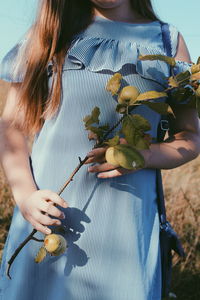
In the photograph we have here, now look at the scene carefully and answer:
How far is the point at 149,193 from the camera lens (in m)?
1.63

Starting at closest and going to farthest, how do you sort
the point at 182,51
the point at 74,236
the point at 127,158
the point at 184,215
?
the point at 127,158, the point at 74,236, the point at 182,51, the point at 184,215

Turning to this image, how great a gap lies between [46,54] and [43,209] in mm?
546

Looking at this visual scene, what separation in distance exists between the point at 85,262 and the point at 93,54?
635 mm

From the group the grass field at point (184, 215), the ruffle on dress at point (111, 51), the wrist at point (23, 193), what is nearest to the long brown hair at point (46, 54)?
the ruffle on dress at point (111, 51)

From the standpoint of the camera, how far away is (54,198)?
56.8 inches

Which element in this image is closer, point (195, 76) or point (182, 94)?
point (195, 76)

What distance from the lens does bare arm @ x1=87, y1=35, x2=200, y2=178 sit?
1.55 metres

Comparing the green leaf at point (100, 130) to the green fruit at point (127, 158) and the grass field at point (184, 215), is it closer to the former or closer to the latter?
the green fruit at point (127, 158)

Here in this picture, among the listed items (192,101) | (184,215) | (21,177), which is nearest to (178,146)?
(192,101)

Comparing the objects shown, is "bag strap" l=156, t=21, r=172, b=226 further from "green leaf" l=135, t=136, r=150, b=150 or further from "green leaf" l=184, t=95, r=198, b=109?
"green leaf" l=135, t=136, r=150, b=150

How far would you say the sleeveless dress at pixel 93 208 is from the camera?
1.55 meters

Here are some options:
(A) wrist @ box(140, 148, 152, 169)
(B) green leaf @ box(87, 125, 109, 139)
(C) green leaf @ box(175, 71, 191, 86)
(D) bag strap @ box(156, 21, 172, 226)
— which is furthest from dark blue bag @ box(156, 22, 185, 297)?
(B) green leaf @ box(87, 125, 109, 139)

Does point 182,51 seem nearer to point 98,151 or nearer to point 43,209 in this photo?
point 98,151

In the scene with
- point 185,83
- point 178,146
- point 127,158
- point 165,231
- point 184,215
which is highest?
point 185,83
